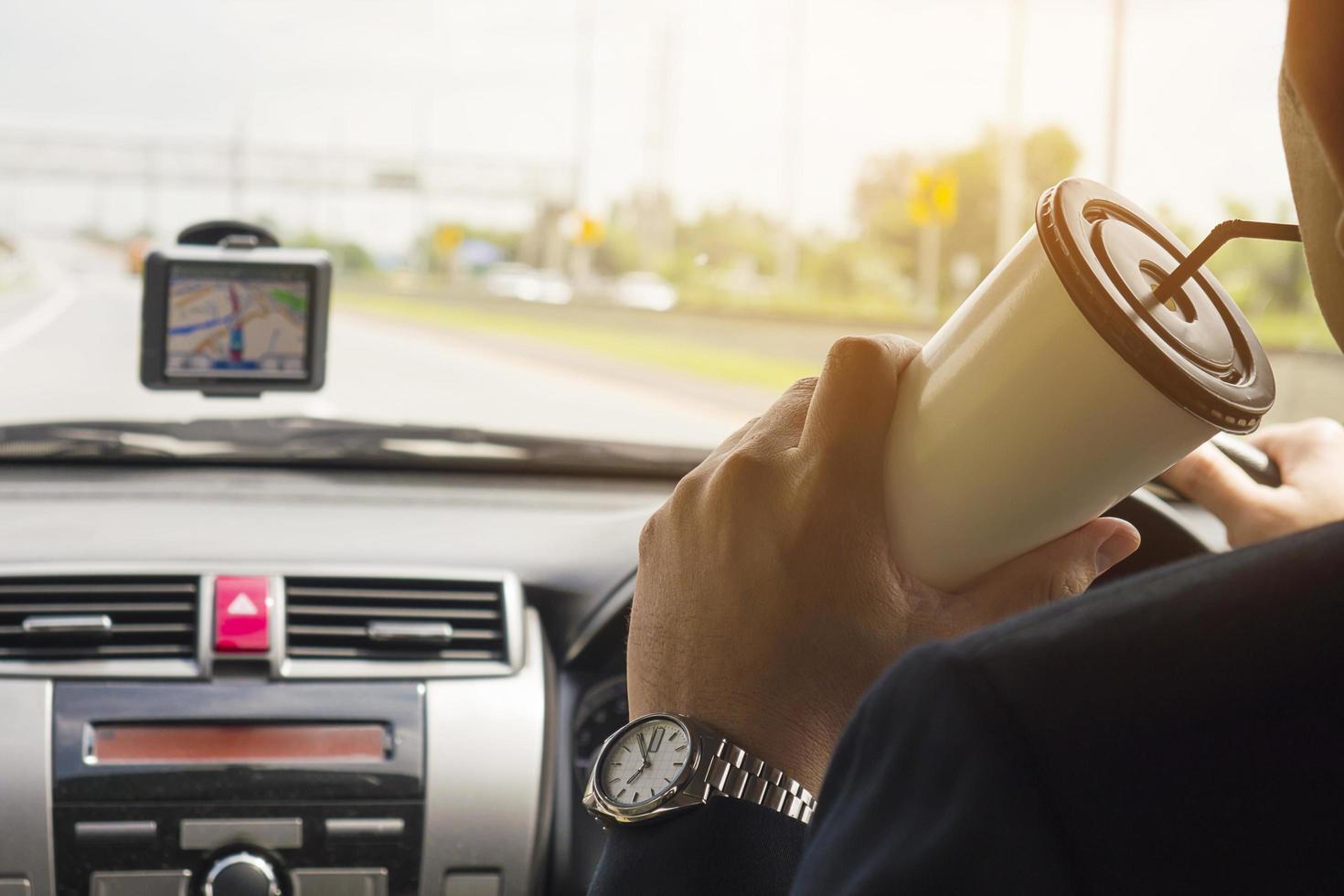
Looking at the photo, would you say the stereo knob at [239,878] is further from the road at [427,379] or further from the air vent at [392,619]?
the road at [427,379]

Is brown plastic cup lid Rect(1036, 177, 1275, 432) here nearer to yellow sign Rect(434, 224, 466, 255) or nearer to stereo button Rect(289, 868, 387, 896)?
stereo button Rect(289, 868, 387, 896)

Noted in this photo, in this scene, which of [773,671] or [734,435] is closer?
[773,671]

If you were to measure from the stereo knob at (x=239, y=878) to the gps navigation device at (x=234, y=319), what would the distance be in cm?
107

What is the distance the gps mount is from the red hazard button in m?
0.52

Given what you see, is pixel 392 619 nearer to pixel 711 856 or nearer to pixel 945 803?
pixel 711 856

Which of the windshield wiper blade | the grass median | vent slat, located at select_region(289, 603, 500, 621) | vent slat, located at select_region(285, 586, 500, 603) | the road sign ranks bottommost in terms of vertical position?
the grass median

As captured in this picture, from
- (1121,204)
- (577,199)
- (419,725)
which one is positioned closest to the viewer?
(1121,204)

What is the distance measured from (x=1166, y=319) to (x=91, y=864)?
2.35 m

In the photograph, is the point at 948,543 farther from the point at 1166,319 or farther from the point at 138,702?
the point at 138,702

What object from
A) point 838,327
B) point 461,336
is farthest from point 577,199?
point 461,336

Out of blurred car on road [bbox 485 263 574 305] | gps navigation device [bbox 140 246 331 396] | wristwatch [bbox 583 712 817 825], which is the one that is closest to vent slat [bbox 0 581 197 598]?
gps navigation device [bbox 140 246 331 396]

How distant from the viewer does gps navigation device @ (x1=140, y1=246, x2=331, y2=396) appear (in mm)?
3188

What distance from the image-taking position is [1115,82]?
7926 millimetres

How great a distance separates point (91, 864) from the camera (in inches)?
107
